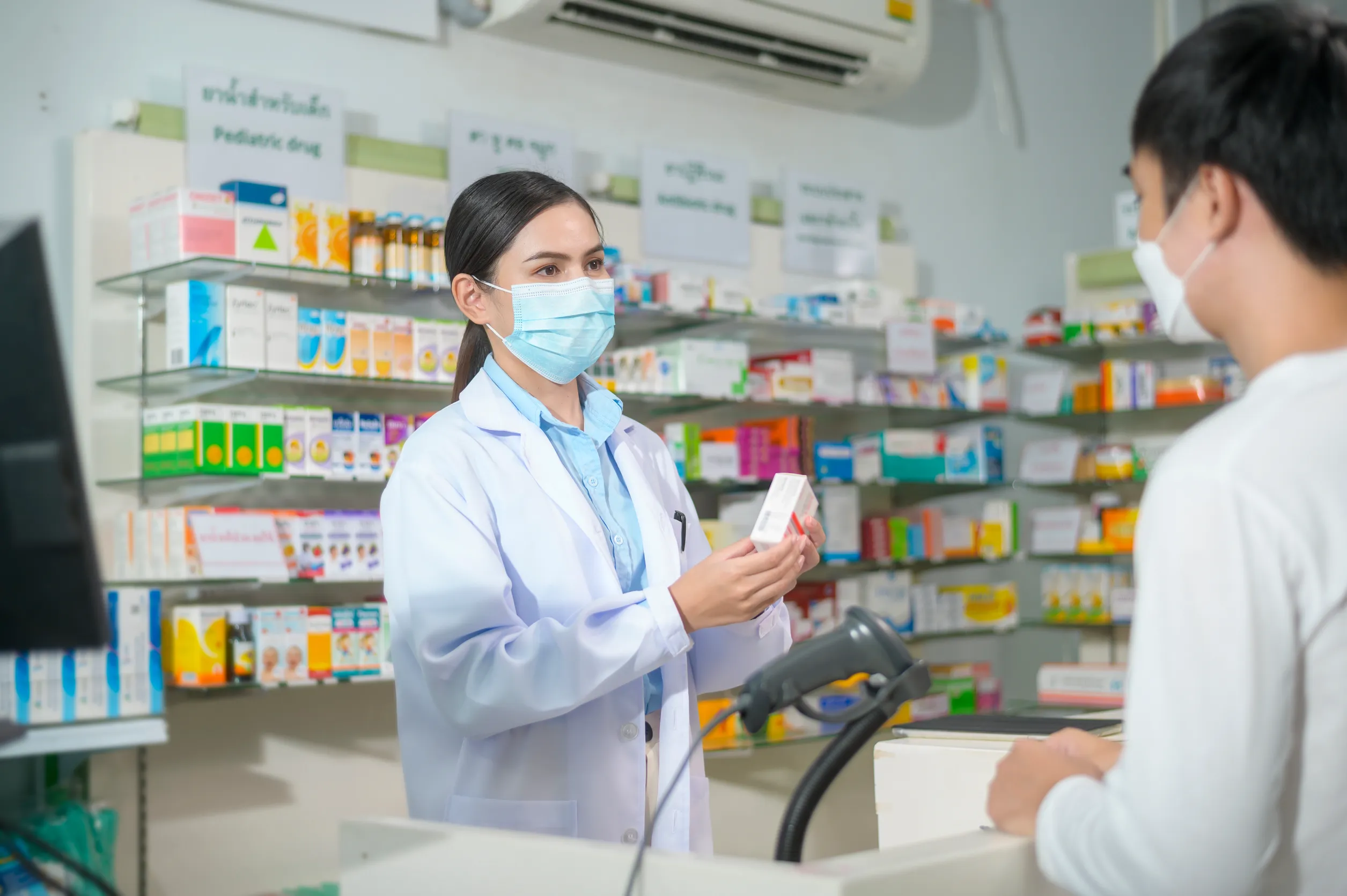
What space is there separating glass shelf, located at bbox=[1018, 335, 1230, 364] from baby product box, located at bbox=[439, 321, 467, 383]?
276 cm

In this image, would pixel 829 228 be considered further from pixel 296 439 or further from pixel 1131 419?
pixel 296 439

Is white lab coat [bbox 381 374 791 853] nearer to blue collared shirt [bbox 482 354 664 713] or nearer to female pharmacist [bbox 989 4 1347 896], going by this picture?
blue collared shirt [bbox 482 354 664 713]

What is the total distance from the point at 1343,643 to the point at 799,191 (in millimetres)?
4649

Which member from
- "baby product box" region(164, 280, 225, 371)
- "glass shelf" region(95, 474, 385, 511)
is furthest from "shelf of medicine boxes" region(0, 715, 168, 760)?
"baby product box" region(164, 280, 225, 371)

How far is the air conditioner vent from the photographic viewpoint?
465 centimetres

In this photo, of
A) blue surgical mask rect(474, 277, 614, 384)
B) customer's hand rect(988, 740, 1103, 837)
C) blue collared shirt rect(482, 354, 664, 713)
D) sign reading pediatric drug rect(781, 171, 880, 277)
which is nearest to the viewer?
customer's hand rect(988, 740, 1103, 837)

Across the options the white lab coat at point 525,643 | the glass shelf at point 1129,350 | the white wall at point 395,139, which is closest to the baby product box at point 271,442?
the white wall at point 395,139

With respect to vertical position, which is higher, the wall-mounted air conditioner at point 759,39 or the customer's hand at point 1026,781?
the wall-mounted air conditioner at point 759,39

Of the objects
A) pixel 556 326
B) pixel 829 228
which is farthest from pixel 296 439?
pixel 829 228

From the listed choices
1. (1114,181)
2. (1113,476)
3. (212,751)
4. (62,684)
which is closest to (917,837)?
(62,684)

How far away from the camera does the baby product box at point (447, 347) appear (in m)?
3.90

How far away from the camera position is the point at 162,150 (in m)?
3.78

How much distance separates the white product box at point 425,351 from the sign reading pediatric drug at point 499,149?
71 cm

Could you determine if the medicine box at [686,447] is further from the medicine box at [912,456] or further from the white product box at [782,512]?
the white product box at [782,512]
